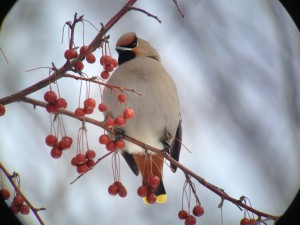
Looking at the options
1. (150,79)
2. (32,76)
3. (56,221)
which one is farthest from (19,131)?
(150,79)

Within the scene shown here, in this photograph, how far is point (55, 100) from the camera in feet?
4.27

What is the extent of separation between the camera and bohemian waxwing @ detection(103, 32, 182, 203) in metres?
2.16

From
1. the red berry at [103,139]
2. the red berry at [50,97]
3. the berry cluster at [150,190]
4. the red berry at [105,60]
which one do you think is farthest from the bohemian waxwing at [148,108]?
the red berry at [50,97]

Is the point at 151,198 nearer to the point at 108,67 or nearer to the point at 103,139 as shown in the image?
the point at 103,139

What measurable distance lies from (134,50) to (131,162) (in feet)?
1.96

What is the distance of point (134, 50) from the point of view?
2.47 metres

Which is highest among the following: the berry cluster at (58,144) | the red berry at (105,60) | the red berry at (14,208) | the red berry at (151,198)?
the red berry at (105,60)

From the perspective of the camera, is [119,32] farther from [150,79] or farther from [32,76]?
[32,76]

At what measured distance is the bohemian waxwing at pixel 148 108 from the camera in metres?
2.16

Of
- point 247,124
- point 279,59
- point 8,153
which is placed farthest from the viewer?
point 247,124

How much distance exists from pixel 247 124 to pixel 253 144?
0.40ft

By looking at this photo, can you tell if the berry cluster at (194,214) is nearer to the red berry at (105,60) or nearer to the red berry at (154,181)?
the red berry at (154,181)

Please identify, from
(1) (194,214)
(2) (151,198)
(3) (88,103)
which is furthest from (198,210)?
(3) (88,103)

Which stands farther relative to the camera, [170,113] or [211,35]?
[211,35]
